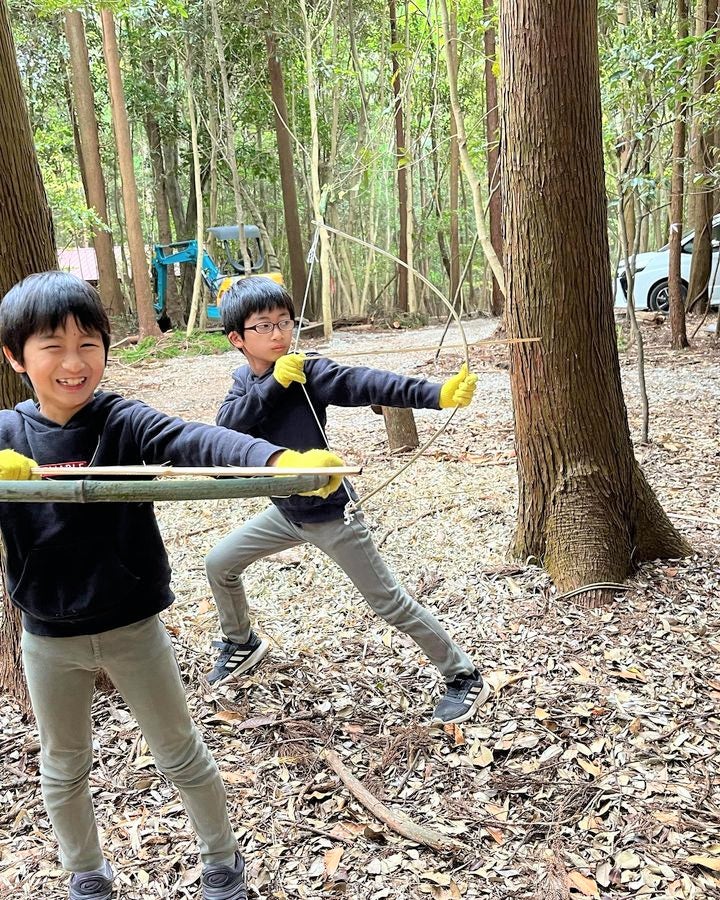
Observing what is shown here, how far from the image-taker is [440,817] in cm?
211

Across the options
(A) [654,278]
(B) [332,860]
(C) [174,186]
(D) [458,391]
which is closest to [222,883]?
(B) [332,860]

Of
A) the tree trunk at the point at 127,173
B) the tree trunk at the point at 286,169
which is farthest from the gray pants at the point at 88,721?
the tree trunk at the point at 286,169

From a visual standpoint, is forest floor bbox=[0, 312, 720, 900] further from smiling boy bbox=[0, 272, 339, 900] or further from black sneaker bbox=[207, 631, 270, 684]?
smiling boy bbox=[0, 272, 339, 900]

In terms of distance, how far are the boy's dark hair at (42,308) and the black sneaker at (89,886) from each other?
1297 mm

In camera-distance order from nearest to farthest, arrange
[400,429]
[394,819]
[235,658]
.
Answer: [394,819] < [235,658] < [400,429]

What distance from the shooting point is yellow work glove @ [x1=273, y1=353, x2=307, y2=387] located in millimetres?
Result: 2262

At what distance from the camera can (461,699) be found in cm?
253

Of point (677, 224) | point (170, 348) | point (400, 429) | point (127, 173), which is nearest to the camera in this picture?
point (400, 429)

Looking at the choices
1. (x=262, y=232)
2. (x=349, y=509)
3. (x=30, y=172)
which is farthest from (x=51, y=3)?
(x=349, y=509)

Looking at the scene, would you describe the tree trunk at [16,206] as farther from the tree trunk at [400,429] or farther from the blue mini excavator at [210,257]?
→ the blue mini excavator at [210,257]

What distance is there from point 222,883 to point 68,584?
889 mm

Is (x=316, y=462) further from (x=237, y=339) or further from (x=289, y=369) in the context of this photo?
(x=237, y=339)

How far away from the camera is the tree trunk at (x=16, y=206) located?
2.32 m

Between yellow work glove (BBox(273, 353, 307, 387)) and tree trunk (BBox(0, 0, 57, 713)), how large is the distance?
0.87 m
